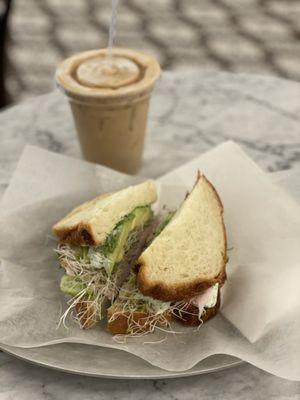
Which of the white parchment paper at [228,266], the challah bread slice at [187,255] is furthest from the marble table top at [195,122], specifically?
the challah bread slice at [187,255]

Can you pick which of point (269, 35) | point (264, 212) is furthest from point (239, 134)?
A: point (269, 35)

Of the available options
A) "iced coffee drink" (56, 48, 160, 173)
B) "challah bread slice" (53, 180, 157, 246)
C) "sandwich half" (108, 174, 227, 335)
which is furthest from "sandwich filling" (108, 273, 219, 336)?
"iced coffee drink" (56, 48, 160, 173)

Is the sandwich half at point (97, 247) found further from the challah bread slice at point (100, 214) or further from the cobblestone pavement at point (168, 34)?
the cobblestone pavement at point (168, 34)

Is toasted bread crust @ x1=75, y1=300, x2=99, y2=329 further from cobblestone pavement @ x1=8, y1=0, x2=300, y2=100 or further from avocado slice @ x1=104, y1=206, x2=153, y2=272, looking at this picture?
cobblestone pavement @ x1=8, y1=0, x2=300, y2=100

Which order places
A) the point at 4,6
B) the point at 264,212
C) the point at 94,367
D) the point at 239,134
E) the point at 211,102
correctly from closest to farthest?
the point at 94,367 < the point at 264,212 < the point at 239,134 < the point at 211,102 < the point at 4,6

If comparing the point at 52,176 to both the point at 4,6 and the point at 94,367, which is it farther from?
the point at 4,6

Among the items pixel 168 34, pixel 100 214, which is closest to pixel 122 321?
pixel 100 214

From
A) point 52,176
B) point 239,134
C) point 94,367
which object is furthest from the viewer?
point 239,134
